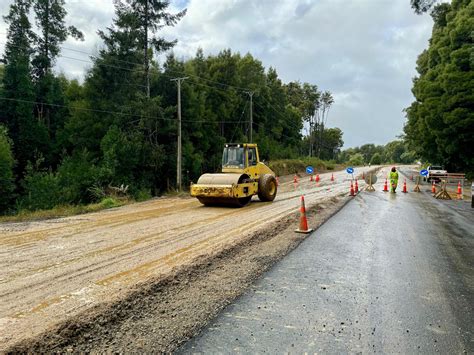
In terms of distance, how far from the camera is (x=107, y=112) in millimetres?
32406

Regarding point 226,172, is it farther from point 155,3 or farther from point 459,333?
point 155,3

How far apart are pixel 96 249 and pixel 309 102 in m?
80.9

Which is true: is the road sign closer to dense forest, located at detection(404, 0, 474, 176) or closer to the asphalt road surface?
dense forest, located at detection(404, 0, 474, 176)

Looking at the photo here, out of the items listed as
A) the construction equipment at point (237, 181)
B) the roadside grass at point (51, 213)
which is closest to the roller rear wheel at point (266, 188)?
the construction equipment at point (237, 181)

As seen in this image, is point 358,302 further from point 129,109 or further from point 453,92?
point 453,92

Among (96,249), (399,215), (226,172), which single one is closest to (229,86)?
(226,172)

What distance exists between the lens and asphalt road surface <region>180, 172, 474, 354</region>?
3.80 metres

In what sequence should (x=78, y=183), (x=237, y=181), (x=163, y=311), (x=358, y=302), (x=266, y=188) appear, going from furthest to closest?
(x=78, y=183), (x=266, y=188), (x=237, y=181), (x=358, y=302), (x=163, y=311)

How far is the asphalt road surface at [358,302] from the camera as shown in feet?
12.5

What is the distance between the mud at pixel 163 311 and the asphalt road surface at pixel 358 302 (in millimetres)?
248

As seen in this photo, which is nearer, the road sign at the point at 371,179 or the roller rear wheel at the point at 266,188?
the roller rear wheel at the point at 266,188

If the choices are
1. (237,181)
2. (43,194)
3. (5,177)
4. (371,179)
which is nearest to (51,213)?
(237,181)

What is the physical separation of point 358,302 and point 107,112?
3167 centimetres

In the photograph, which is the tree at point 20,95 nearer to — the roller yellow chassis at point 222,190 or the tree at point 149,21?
the tree at point 149,21
